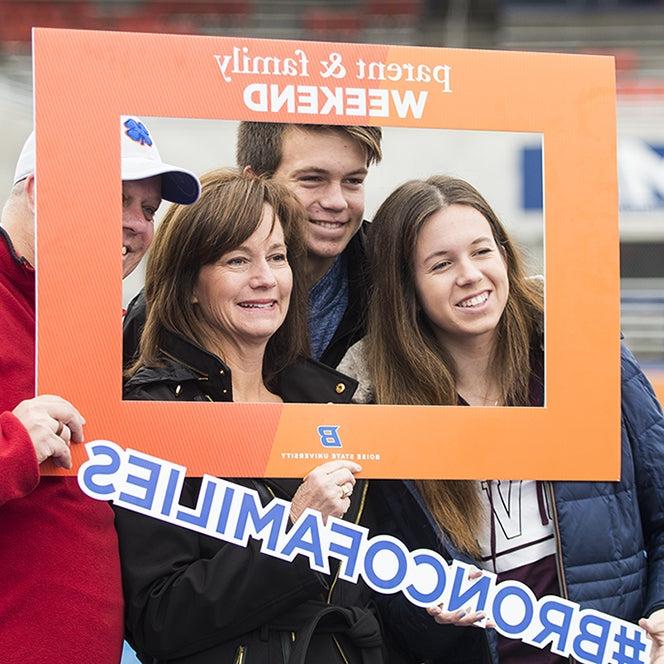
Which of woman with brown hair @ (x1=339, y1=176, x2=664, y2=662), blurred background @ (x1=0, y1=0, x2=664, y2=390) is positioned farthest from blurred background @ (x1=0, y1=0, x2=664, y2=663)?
woman with brown hair @ (x1=339, y1=176, x2=664, y2=662)

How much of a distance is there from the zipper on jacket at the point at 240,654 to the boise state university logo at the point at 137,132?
82 centimetres

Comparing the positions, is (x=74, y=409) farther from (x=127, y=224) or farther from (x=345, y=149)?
(x=345, y=149)

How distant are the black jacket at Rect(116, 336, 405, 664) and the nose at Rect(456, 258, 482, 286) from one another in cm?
26

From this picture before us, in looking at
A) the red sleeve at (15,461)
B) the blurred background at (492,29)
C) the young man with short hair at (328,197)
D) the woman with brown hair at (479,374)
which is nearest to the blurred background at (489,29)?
the blurred background at (492,29)

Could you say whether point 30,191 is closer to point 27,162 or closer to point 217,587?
point 27,162

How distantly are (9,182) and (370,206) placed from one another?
742 cm

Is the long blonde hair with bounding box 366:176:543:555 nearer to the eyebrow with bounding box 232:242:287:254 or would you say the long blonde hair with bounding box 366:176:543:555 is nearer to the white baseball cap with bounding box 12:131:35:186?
the eyebrow with bounding box 232:242:287:254

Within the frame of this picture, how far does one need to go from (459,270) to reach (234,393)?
0.44 meters

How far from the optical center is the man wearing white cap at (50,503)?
1.71m

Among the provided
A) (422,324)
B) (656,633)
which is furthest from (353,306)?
(656,633)

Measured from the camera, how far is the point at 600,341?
6.27ft

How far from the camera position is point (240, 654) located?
1.81 meters

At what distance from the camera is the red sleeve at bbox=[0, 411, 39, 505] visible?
1.64 meters

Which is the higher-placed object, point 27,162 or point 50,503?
point 27,162
